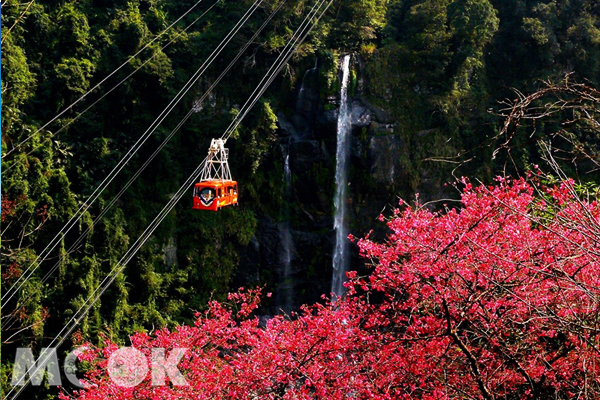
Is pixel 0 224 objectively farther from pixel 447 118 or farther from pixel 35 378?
pixel 447 118

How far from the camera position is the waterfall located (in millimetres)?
18250

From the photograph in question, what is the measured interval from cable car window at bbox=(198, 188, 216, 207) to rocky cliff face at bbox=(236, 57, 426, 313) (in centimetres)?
767

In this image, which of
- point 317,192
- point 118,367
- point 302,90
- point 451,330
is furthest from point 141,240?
point 451,330

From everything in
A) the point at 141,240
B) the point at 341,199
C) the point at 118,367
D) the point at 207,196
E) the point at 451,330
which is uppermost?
the point at 207,196

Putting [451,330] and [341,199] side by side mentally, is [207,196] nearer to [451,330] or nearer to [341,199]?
[451,330]

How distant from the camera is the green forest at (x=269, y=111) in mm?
16641

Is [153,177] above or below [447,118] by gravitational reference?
below

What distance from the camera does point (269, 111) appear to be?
1753cm

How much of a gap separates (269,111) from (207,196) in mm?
7325

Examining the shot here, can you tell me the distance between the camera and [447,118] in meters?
18.6

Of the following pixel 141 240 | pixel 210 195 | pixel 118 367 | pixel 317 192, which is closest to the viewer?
pixel 118 367

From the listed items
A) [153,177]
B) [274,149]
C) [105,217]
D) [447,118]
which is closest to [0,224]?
[105,217]

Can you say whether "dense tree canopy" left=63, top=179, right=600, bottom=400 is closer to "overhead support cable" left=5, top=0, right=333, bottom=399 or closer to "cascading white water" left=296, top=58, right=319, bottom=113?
"overhead support cable" left=5, top=0, right=333, bottom=399

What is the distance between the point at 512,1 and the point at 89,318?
56.5 feet
